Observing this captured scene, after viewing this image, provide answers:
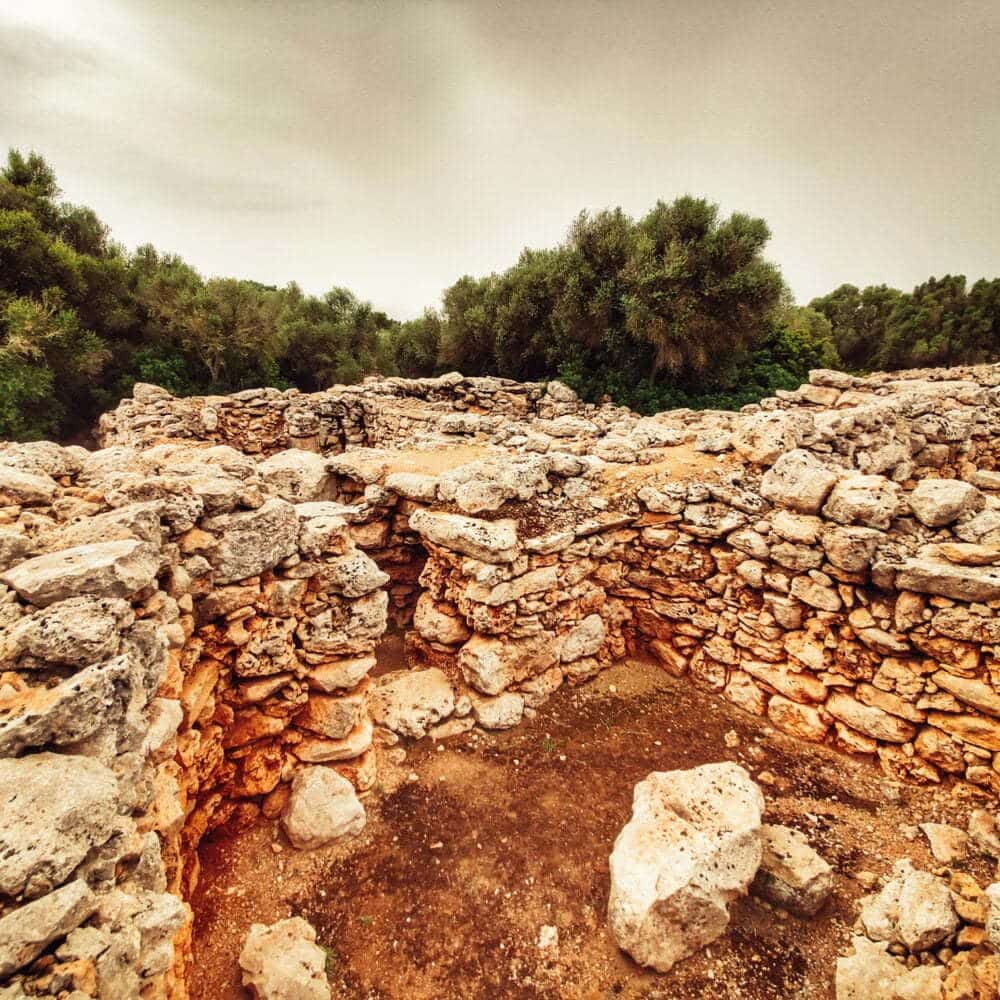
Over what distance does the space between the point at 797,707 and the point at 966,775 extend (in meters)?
1.48

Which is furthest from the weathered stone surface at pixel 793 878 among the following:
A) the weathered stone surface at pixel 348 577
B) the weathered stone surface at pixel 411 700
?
the weathered stone surface at pixel 348 577

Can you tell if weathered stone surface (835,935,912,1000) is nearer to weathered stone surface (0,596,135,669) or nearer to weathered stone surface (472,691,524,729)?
weathered stone surface (472,691,524,729)

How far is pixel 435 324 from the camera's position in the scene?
19.3 m

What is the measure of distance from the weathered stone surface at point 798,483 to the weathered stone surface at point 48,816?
6.88m

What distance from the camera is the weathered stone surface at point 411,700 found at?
5.49 meters

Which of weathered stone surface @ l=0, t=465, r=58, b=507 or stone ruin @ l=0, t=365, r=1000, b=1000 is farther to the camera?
weathered stone surface @ l=0, t=465, r=58, b=507

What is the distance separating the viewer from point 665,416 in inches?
495

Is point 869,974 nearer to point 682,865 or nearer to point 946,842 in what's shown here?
point 682,865

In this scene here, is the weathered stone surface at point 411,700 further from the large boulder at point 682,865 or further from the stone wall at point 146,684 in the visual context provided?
the large boulder at point 682,865

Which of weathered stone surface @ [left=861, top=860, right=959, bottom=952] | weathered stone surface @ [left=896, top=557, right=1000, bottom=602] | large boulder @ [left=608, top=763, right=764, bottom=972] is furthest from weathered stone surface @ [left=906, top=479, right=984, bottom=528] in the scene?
large boulder @ [left=608, top=763, right=764, bottom=972]

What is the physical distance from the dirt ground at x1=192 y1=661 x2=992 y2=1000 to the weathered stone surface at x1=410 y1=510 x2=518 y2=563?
227 centimetres

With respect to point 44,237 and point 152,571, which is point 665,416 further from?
point 44,237

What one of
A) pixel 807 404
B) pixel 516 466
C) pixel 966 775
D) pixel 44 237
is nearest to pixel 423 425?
pixel 516 466

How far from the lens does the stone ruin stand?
204 centimetres
